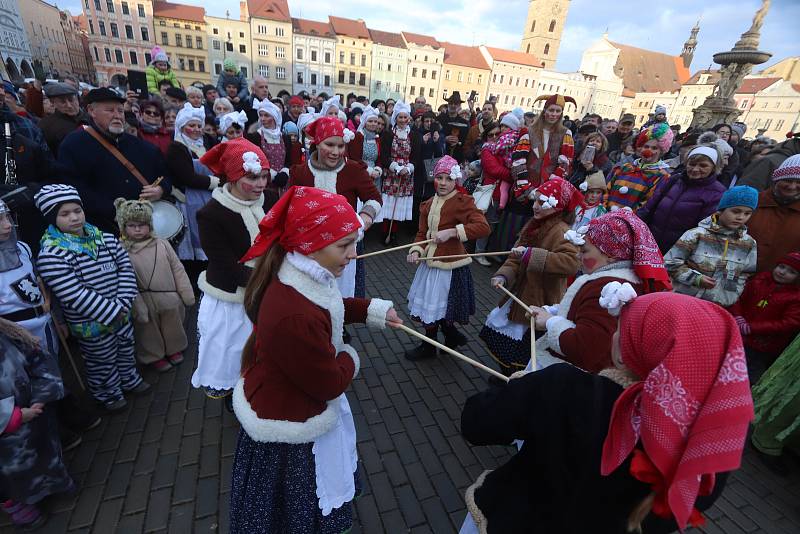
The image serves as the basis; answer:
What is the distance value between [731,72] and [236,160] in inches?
721

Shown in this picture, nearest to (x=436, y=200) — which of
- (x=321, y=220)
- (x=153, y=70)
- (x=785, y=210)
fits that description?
(x=321, y=220)

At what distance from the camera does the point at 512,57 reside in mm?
63344

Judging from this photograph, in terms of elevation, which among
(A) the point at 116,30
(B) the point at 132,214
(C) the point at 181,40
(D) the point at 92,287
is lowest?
(D) the point at 92,287

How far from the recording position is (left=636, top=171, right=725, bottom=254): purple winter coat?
15.1 ft

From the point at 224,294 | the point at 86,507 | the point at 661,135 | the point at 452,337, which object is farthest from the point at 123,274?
the point at 661,135

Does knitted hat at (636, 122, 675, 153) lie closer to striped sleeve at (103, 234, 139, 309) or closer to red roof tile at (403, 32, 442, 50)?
striped sleeve at (103, 234, 139, 309)

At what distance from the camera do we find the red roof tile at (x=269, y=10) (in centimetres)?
5050

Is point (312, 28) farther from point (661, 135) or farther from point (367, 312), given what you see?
point (367, 312)

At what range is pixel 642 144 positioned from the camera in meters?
6.11

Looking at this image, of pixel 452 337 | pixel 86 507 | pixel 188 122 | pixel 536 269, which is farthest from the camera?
pixel 188 122

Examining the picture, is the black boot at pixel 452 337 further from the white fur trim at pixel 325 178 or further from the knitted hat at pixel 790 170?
the knitted hat at pixel 790 170

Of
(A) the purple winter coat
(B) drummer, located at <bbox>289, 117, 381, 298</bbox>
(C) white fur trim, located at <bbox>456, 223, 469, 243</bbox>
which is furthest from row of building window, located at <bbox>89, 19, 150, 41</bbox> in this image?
(A) the purple winter coat

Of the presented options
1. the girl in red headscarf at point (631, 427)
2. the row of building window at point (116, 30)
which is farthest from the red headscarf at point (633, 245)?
the row of building window at point (116, 30)

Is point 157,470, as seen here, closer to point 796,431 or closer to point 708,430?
point 708,430
